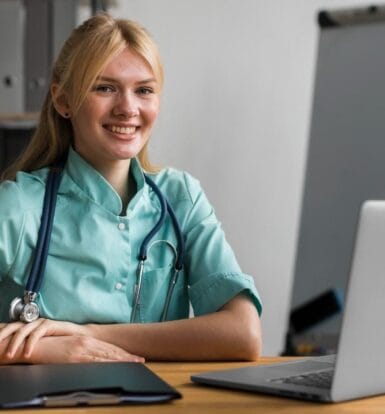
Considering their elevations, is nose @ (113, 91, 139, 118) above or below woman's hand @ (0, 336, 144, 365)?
above

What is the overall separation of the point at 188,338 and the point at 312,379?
37cm

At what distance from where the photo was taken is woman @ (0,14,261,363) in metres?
1.45

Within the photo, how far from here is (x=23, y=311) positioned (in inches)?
54.6

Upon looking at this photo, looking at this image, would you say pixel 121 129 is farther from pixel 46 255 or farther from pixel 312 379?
pixel 312 379

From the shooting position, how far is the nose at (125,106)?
1.54 metres

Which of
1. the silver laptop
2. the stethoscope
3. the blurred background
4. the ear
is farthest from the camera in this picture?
the blurred background

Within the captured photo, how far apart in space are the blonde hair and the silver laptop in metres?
0.66

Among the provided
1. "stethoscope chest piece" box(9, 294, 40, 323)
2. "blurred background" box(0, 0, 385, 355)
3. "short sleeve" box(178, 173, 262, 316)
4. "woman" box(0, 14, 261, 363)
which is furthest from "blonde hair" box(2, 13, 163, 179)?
"blurred background" box(0, 0, 385, 355)

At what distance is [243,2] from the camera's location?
3711 mm

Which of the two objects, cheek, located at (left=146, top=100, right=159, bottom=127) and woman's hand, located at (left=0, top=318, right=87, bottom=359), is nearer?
woman's hand, located at (left=0, top=318, right=87, bottom=359)

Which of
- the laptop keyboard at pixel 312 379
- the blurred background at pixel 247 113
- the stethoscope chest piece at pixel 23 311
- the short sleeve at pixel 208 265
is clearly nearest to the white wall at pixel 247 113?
the blurred background at pixel 247 113

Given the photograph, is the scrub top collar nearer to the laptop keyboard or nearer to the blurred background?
the laptop keyboard

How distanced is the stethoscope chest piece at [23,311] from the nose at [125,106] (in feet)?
1.16

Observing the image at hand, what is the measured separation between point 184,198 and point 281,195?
6.68ft
